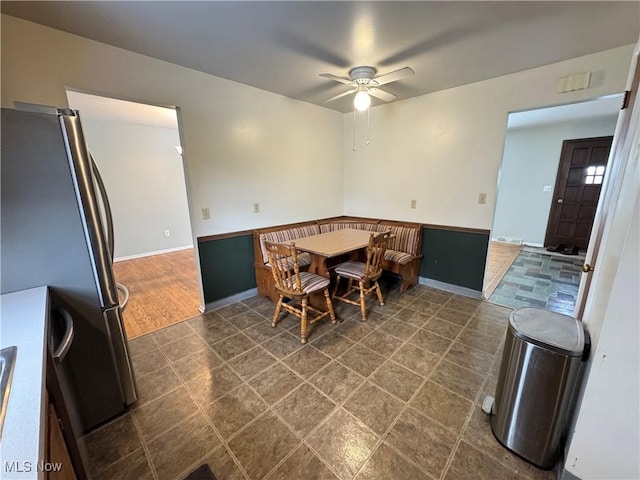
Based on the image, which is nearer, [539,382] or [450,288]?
[539,382]

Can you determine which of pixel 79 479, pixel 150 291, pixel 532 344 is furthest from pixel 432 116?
pixel 150 291

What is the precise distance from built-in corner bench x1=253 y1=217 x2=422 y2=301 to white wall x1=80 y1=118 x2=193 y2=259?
8.75ft

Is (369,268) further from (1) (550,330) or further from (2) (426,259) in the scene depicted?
(1) (550,330)

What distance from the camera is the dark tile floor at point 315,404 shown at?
1304 millimetres

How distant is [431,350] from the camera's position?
2150 millimetres

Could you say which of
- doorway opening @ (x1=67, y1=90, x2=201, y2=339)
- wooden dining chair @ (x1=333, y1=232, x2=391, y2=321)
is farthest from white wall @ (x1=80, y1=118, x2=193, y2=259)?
wooden dining chair @ (x1=333, y1=232, x2=391, y2=321)

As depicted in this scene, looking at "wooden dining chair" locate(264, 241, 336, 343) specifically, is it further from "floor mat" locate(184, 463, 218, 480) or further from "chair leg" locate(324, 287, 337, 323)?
"floor mat" locate(184, 463, 218, 480)

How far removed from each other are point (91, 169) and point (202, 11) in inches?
45.3

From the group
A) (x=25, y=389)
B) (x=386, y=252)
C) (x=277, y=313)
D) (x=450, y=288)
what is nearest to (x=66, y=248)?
(x=25, y=389)

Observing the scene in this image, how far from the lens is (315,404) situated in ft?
5.41

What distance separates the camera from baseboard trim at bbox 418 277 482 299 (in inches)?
121

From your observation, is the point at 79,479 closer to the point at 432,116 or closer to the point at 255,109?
the point at 255,109

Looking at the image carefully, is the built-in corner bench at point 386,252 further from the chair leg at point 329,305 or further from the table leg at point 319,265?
the chair leg at point 329,305

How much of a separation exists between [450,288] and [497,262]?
1762 mm
